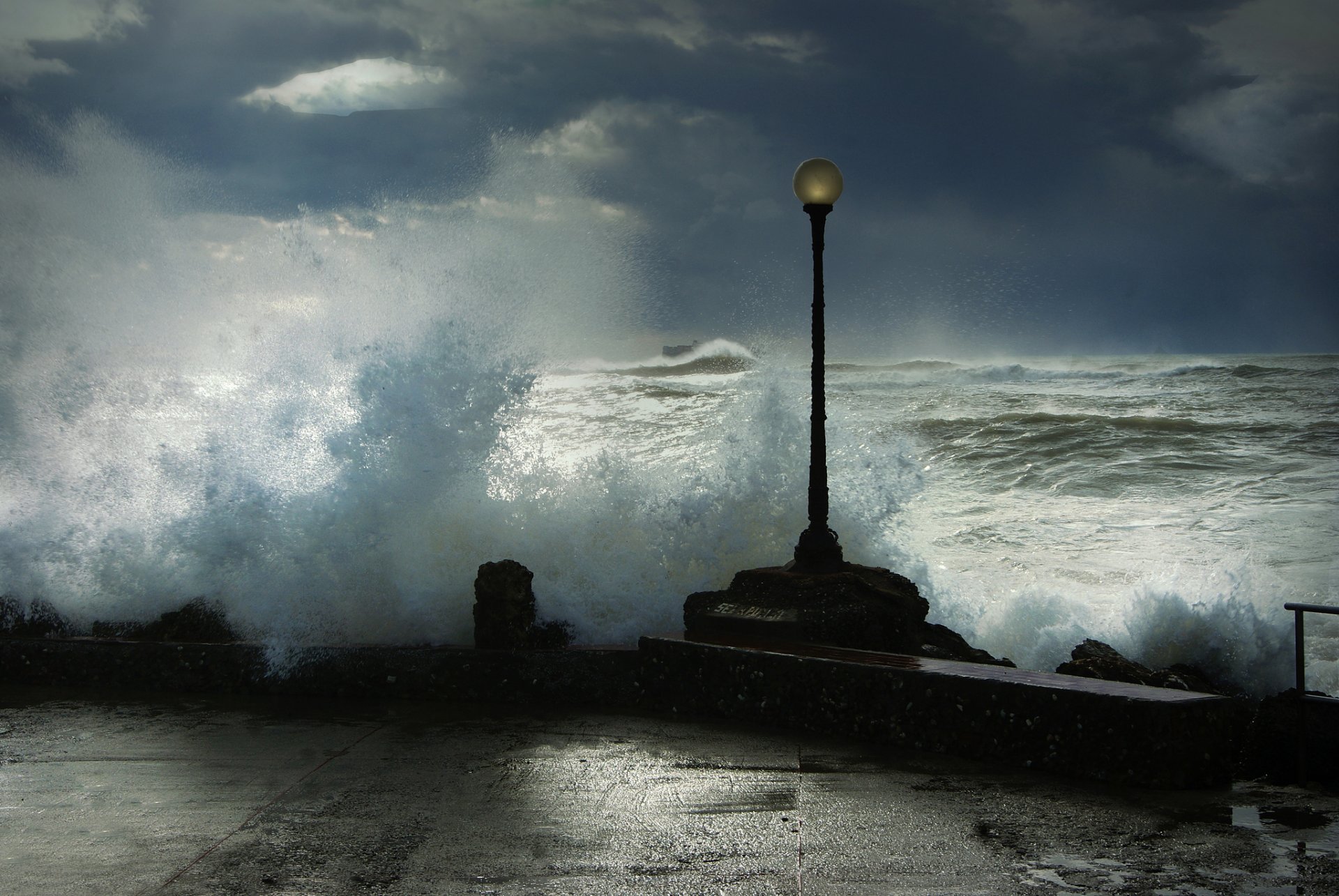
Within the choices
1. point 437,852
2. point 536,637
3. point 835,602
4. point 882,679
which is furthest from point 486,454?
point 437,852

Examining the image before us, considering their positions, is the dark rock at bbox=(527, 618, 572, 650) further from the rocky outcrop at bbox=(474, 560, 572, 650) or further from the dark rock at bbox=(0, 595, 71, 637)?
the dark rock at bbox=(0, 595, 71, 637)

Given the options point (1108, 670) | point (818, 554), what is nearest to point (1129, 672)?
point (1108, 670)

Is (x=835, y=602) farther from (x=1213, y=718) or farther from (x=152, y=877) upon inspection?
(x=152, y=877)

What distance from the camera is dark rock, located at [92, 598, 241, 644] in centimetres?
755

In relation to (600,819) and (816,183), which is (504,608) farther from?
(816,183)

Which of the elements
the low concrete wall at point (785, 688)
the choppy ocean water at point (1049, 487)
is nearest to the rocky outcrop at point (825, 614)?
the low concrete wall at point (785, 688)

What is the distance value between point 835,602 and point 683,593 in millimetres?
1596

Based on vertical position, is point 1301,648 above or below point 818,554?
below

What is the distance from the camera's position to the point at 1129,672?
6.34m

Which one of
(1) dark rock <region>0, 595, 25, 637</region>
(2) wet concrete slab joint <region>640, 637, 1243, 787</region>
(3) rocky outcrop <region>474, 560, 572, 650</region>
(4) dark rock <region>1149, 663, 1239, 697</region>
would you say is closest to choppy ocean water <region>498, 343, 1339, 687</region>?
(4) dark rock <region>1149, 663, 1239, 697</region>

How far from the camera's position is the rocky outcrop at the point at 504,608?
23.0 ft

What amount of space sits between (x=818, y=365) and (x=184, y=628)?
4525 millimetres

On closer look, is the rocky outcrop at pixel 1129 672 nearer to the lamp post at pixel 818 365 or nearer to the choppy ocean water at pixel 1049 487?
the choppy ocean water at pixel 1049 487

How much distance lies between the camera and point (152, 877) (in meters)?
3.61
